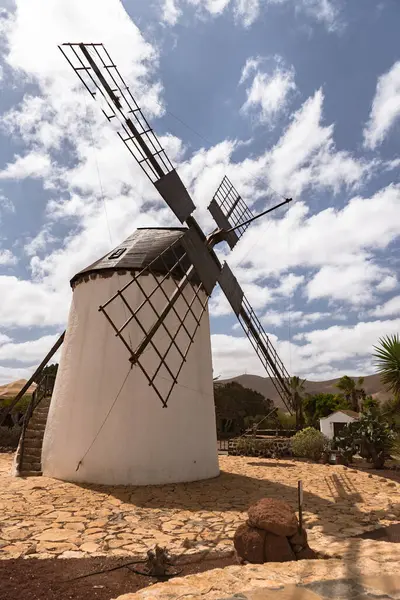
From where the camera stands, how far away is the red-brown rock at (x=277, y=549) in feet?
15.7

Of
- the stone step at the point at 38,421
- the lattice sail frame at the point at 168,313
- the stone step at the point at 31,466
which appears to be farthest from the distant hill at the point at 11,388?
the lattice sail frame at the point at 168,313

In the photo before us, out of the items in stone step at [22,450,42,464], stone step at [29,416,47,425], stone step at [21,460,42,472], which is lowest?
stone step at [21,460,42,472]

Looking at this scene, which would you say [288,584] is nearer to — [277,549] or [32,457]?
[277,549]

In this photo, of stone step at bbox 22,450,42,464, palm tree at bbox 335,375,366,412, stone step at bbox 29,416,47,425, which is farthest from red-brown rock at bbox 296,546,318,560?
palm tree at bbox 335,375,366,412

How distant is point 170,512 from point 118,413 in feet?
10.4

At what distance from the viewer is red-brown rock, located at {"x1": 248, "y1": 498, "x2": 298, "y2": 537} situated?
4906 mm

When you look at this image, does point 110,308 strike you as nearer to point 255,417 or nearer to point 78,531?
point 78,531

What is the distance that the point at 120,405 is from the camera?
33.2 ft

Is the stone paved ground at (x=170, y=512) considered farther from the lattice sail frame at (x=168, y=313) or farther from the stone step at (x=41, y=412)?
the lattice sail frame at (x=168, y=313)

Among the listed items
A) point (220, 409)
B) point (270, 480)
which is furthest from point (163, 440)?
point (220, 409)

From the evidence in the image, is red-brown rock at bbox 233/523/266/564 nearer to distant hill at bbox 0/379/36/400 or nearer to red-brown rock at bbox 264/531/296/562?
red-brown rock at bbox 264/531/296/562

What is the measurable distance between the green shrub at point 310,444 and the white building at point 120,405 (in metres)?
5.72

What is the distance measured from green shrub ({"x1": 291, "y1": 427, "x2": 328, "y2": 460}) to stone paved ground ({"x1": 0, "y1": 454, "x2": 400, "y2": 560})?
3.81 meters

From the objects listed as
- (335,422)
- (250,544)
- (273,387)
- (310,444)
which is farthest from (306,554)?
(273,387)
